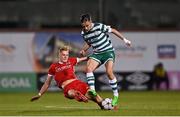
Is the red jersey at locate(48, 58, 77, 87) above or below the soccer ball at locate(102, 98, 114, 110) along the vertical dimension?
above

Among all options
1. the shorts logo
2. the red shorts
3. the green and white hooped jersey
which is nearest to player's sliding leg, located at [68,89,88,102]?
the red shorts

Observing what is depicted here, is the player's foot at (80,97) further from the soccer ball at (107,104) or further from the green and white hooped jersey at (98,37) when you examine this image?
the green and white hooped jersey at (98,37)

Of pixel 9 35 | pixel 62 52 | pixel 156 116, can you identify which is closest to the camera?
pixel 156 116

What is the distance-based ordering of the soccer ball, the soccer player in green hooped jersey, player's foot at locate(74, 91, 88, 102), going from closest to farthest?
player's foot at locate(74, 91, 88, 102)
the soccer ball
the soccer player in green hooped jersey

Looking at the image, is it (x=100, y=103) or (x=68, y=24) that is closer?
(x=100, y=103)

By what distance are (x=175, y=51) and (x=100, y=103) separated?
18421 mm

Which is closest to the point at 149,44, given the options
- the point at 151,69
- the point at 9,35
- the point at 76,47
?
the point at 151,69

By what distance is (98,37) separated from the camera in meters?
18.5

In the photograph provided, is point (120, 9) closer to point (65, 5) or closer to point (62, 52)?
point (65, 5)

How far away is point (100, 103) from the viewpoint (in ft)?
57.7

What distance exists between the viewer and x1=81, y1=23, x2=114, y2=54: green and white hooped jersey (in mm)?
18422

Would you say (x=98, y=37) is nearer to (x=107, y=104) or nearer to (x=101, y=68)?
(x=107, y=104)

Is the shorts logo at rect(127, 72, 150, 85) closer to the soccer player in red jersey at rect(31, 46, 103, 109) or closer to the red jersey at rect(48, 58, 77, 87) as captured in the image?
the soccer player in red jersey at rect(31, 46, 103, 109)

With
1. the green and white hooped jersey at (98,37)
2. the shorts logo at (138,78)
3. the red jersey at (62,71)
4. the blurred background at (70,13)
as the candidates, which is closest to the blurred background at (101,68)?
the shorts logo at (138,78)
